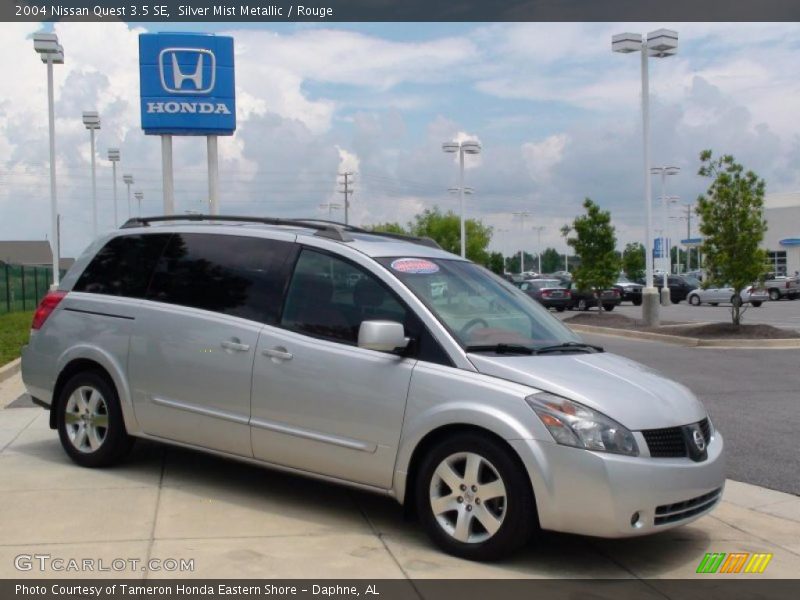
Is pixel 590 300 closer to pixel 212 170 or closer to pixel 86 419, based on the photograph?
pixel 212 170

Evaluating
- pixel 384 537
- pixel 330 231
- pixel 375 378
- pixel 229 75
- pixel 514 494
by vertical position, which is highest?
pixel 229 75

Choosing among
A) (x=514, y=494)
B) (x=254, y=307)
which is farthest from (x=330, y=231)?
(x=514, y=494)

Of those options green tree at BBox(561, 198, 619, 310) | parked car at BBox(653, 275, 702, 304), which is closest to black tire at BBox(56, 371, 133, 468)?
green tree at BBox(561, 198, 619, 310)

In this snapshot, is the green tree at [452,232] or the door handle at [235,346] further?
the green tree at [452,232]

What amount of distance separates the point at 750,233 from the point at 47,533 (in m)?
18.4

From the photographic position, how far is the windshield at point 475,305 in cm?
576

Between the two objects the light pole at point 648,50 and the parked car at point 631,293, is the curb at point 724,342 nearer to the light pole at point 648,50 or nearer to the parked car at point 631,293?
the light pole at point 648,50

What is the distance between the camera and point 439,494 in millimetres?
5332

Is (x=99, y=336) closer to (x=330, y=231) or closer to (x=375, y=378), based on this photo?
(x=330, y=231)

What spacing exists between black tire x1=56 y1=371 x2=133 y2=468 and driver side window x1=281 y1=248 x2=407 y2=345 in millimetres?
1734

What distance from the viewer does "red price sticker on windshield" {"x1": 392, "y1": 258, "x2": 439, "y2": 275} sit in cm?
601

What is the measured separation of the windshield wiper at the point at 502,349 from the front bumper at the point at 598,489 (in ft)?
2.30

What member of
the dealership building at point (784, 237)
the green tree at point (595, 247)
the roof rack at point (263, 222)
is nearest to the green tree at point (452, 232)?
the dealership building at point (784, 237)

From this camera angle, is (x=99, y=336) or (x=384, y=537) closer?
(x=384, y=537)
